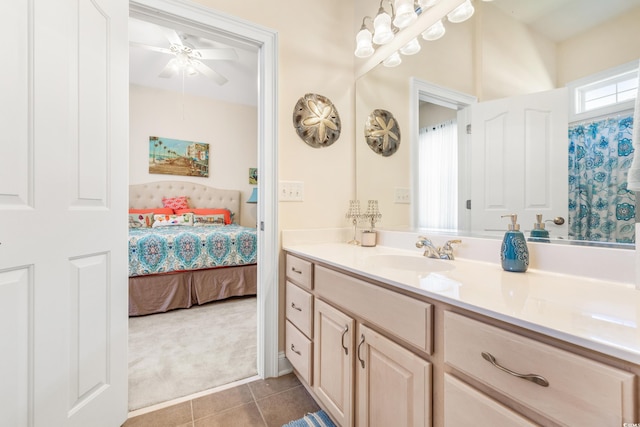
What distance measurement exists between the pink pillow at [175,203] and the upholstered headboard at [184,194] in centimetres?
8

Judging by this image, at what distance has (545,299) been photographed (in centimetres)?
65

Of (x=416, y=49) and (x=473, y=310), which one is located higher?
(x=416, y=49)

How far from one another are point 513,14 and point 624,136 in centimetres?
70

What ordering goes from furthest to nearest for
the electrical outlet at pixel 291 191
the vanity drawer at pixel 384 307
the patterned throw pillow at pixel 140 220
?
the patterned throw pillow at pixel 140 220 → the electrical outlet at pixel 291 191 → the vanity drawer at pixel 384 307

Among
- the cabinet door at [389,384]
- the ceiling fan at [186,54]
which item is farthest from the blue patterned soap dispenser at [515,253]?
the ceiling fan at [186,54]

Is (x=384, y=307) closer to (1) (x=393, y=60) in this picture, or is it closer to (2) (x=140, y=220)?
(1) (x=393, y=60)

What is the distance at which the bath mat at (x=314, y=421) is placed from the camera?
1.22 meters

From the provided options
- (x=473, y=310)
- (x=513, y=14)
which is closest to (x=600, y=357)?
(x=473, y=310)

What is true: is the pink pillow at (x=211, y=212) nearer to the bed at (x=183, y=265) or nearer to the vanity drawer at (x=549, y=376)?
the bed at (x=183, y=265)

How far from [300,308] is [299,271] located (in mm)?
191

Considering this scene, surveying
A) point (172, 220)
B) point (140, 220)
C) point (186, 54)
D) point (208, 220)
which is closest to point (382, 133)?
point (186, 54)

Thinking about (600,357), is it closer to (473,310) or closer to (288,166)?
(473,310)

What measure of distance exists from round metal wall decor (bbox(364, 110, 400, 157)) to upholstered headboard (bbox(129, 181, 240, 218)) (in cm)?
324

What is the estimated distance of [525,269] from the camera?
0.93m
